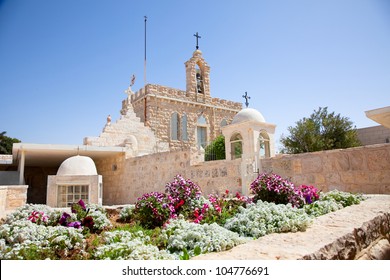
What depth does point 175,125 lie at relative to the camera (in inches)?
934

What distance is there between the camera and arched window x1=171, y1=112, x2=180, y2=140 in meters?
23.5

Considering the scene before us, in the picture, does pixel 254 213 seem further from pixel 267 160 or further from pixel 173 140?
pixel 173 140

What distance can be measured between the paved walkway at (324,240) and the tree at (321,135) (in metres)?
17.2

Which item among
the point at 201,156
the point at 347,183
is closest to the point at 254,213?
the point at 347,183

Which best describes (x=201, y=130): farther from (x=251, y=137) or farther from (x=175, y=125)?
(x=251, y=137)

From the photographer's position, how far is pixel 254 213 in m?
3.71

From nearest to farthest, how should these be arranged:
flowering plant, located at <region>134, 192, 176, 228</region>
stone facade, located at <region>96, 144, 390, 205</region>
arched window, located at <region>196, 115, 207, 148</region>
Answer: flowering plant, located at <region>134, 192, 176, 228</region>
stone facade, located at <region>96, 144, 390, 205</region>
arched window, located at <region>196, 115, 207, 148</region>

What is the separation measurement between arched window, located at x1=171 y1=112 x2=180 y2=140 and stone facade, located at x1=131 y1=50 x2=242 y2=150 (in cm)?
9

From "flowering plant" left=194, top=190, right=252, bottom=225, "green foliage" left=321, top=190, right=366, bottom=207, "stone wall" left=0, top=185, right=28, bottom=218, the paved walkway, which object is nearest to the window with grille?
"stone wall" left=0, top=185, right=28, bottom=218

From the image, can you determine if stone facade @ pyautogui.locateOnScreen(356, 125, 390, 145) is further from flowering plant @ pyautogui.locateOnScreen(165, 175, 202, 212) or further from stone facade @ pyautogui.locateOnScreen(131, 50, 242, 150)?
flowering plant @ pyautogui.locateOnScreen(165, 175, 202, 212)

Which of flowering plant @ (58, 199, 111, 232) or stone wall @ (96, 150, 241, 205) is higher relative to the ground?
stone wall @ (96, 150, 241, 205)

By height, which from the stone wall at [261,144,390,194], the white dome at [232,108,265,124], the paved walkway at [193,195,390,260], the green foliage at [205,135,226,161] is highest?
the white dome at [232,108,265,124]

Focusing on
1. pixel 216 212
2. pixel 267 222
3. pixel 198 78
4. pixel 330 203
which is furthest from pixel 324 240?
pixel 198 78

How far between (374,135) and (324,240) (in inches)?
790
